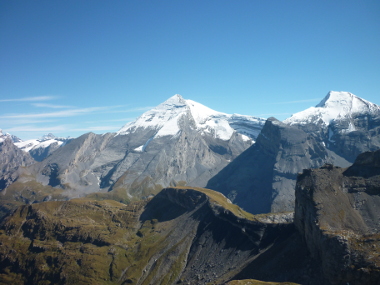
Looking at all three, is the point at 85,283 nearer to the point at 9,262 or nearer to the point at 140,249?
the point at 140,249

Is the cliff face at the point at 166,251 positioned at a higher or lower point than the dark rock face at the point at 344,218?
lower

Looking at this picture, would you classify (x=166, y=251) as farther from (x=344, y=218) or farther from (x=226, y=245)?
(x=344, y=218)

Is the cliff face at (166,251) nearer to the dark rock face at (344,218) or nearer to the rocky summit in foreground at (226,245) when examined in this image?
the rocky summit in foreground at (226,245)

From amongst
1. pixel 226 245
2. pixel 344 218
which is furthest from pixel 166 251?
pixel 344 218

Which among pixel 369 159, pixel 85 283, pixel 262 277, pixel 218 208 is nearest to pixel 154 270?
pixel 85 283

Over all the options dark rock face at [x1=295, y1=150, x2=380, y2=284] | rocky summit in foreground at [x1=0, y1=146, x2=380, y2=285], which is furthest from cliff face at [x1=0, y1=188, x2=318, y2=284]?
dark rock face at [x1=295, y1=150, x2=380, y2=284]

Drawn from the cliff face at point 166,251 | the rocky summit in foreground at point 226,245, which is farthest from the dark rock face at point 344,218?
the cliff face at point 166,251
